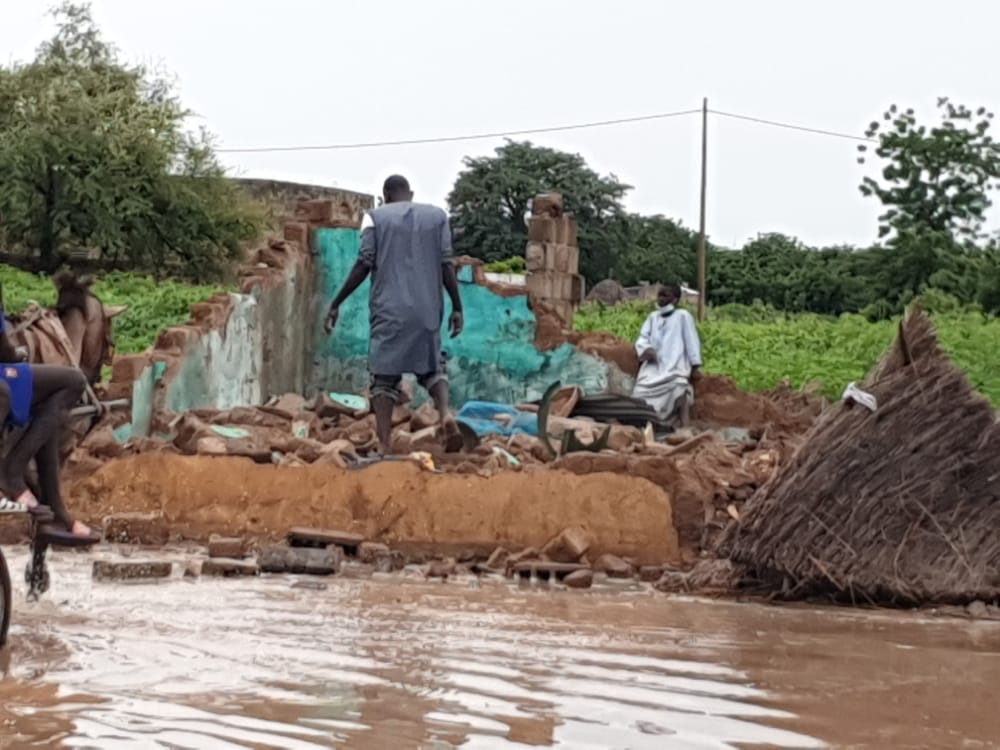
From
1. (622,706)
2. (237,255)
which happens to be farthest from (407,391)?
(237,255)

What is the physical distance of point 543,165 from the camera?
4394 cm

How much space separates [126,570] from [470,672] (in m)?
2.86

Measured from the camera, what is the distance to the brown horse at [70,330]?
269 inches

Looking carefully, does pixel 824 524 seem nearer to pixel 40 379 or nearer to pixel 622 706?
pixel 622 706

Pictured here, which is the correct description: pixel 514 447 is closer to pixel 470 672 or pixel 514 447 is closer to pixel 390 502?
pixel 390 502

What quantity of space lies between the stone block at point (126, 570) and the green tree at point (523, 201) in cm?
3394

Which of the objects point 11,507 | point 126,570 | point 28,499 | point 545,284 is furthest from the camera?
point 545,284

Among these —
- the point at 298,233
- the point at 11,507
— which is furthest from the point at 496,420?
the point at 11,507

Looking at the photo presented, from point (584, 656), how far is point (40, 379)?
93.2 inches

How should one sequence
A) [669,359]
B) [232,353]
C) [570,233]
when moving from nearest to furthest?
1. [669,359]
2. [232,353]
3. [570,233]

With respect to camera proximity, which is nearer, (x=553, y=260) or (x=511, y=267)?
(x=553, y=260)

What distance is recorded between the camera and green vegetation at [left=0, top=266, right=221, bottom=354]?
19.2m

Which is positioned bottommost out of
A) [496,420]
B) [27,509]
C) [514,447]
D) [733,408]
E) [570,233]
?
[27,509]

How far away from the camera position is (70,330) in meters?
7.14
